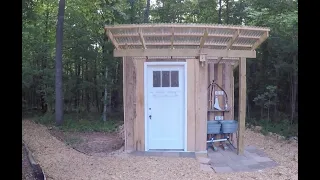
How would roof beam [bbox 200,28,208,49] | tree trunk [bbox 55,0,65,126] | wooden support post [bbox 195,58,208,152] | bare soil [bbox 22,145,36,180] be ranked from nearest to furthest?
bare soil [bbox 22,145,36,180] < roof beam [bbox 200,28,208,49] < wooden support post [bbox 195,58,208,152] < tree trunk [bbox 55,0,65,126]

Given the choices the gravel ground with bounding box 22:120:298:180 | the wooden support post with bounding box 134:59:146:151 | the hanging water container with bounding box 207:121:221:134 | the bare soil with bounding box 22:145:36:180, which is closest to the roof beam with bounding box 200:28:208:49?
the wooden support post with bounding box 134:59:146:151

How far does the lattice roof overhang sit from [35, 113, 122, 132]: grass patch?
4850 mm

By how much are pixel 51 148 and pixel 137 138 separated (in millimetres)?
2221

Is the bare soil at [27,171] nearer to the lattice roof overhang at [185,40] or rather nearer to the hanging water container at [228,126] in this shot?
the lattice roof overhang at [185,40]

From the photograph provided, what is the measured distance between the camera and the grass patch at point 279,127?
10.1 m

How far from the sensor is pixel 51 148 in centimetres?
768

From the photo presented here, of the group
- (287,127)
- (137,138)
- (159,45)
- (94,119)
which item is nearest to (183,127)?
(137,138)

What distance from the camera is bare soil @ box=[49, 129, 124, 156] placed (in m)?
7.69

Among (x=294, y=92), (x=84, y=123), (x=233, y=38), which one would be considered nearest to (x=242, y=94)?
(x=233, y=38)

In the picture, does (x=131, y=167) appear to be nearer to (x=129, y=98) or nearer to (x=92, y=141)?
(x=129, y=98)

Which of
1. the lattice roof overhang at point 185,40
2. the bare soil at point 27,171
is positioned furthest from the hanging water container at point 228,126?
the bare soil at point 27,171

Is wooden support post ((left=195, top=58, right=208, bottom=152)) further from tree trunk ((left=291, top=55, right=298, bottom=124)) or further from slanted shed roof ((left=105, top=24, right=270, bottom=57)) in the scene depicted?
tree trunk ((left=291, top=55, right=298, bottom=124))

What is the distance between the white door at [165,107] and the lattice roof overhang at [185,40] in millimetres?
435
